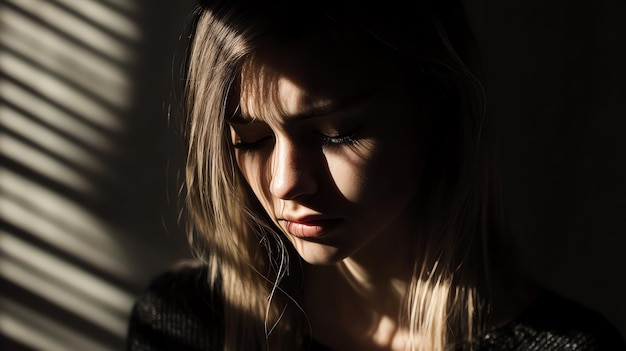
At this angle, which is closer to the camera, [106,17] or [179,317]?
[179,317]

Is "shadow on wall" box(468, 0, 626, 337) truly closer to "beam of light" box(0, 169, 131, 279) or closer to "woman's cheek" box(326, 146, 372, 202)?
"woman's cheek" box(326, 146, 372, 202)

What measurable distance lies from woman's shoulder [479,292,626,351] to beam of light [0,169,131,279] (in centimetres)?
83

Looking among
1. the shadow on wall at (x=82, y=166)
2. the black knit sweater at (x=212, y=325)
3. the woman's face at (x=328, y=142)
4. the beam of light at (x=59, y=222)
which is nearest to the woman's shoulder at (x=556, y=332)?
the black knit sweater at (x=212, y=325)

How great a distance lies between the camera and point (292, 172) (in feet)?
3.13

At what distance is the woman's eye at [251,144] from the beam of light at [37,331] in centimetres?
77

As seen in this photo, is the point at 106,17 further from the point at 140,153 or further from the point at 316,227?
the point at 316,227

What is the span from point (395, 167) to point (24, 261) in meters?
0.91

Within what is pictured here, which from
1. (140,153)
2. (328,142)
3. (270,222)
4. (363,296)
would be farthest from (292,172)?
(140,153)

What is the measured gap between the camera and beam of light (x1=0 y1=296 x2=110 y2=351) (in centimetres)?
152

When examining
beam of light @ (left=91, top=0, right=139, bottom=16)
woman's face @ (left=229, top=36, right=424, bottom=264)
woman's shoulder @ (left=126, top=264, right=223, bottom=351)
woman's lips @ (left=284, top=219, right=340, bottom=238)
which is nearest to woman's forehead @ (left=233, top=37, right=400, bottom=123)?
woman's face @ (left=229, top=36, right=424, bottom=264)

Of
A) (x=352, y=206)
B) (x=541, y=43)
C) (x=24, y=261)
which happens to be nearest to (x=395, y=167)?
(x=352, y=206)

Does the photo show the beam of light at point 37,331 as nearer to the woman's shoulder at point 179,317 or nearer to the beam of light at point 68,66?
the woman's shoulder at point 179,317

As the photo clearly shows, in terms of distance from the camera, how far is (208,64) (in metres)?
0.98

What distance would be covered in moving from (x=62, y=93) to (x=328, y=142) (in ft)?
2.36
